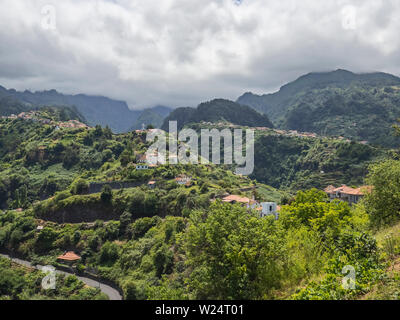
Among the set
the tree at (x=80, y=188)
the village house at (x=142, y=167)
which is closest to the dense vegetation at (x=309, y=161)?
the village house at (x=142, y=167)

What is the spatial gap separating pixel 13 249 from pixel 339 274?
2366 inches

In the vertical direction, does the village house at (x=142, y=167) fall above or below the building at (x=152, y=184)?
above

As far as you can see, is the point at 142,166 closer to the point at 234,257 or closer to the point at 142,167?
the point at 142,167

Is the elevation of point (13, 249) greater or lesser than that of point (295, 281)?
lesser

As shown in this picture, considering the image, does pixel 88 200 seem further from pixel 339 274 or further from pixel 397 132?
pixel 339 274

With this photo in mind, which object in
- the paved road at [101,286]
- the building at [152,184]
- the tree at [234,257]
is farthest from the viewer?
the building at [152,184]

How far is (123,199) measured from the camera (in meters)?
56.4

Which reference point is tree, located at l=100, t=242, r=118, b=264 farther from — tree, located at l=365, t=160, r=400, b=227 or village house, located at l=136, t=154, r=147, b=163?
tree, located at l=365, t=160, r=400, b=227

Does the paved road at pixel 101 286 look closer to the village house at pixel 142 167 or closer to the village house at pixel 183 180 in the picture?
the village house at pixel 183 180

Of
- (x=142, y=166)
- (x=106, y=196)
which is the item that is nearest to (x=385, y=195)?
(x=106, y=196)

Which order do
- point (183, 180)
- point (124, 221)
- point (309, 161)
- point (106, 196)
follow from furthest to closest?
point (309, 161) < point (183, 180) < point (106, 196) < point (124, 221)

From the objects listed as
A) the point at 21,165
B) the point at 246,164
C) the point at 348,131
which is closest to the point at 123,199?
the point at 21,165
